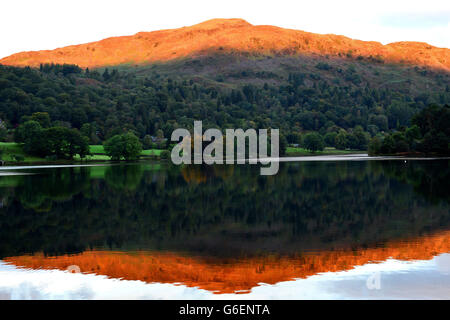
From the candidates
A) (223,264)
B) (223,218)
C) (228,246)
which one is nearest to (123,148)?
(223,218)

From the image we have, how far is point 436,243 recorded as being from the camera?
25438 mm

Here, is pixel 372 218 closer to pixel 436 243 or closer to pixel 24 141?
pixel 436 243

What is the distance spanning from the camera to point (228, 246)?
26141 mm

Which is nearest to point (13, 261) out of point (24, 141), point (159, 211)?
point (159, 211)

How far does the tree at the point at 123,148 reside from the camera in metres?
164

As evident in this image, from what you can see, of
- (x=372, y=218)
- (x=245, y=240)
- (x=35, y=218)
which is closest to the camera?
(x=245, y=240)

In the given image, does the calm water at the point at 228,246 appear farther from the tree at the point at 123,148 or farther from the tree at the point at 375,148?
the tree at the point at 375,148

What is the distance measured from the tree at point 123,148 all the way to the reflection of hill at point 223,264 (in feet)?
468

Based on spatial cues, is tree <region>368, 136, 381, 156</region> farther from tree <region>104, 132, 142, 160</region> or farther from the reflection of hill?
the reflection of hill

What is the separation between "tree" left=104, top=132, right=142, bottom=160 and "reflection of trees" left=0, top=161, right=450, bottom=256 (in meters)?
109

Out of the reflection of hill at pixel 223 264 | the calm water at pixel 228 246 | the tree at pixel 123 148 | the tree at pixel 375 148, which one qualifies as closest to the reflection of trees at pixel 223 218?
the calm water at pixel 228 246

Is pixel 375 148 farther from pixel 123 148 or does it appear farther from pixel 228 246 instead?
pixel 228 246
